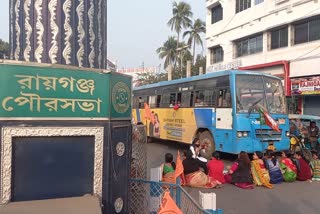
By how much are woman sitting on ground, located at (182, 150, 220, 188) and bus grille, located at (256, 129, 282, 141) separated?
2.95 metres

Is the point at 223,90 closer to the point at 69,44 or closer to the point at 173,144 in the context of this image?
the point at 173,144

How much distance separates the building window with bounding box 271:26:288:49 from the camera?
69.3ft

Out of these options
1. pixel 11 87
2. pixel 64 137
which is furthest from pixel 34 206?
pixel 11 87

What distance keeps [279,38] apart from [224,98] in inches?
487

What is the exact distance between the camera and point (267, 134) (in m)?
10.8

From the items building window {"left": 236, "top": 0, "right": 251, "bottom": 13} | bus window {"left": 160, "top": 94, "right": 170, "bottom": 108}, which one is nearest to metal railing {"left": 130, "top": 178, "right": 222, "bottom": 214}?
bus window {"left": 160, "top": 94, "right": 170, "bottom": 108}

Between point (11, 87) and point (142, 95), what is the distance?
15.3 metres

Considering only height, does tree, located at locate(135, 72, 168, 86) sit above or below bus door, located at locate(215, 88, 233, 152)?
above

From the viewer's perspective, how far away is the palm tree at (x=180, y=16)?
145 feet

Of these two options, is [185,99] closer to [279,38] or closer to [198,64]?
[279,38]

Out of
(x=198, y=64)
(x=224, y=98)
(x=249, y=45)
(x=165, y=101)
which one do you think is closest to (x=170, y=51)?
(x=198, y=64)

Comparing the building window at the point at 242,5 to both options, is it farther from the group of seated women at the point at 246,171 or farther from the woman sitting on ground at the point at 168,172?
the woman sitting on ground at the point at 168,172

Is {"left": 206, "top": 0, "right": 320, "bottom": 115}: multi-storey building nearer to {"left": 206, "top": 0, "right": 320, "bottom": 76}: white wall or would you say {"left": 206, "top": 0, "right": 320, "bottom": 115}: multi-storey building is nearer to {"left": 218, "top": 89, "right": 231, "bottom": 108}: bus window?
{"left": 206, "top": 0, "right": 320, "bottom": 76}: white wall

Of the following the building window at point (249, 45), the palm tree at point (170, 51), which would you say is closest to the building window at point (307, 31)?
the building window at point (249, 45)
